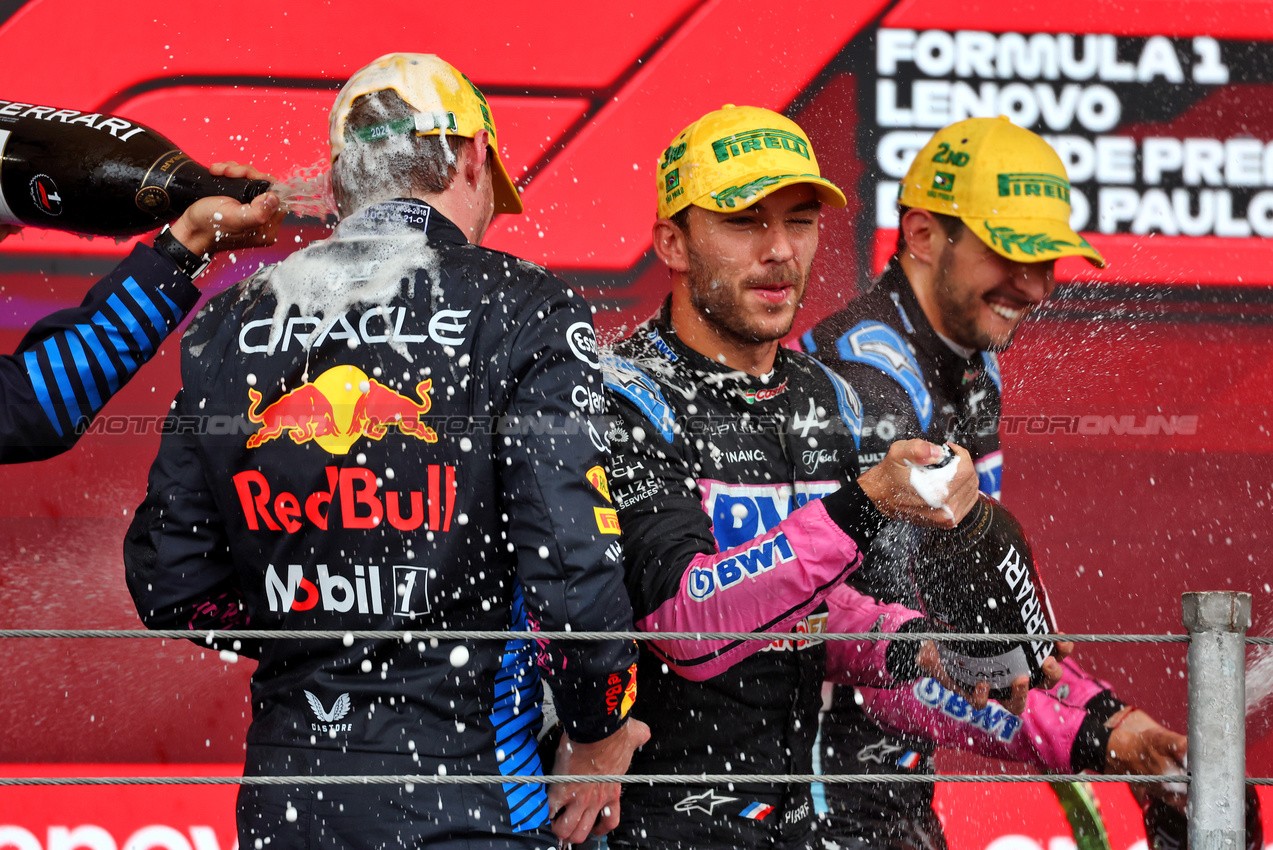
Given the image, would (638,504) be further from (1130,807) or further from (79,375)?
(1130,807)

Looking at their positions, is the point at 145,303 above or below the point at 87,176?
below

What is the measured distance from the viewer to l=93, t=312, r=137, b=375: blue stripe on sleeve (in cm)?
147

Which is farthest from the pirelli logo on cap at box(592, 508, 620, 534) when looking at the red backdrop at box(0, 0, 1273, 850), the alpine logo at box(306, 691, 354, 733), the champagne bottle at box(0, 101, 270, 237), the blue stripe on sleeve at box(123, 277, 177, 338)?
the red backdrop at box(0, 0, 1273, 850)

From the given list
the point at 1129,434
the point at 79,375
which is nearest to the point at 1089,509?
the point at 1129,434

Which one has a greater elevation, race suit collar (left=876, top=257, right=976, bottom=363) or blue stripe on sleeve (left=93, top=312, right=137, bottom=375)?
blue stripe on sleeve (left=93, top=312, right=137, bottom=375)

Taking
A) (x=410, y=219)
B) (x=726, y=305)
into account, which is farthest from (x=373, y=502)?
(x=726, y=305)

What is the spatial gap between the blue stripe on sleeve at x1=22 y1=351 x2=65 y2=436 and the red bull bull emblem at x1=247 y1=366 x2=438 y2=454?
13.6 inches

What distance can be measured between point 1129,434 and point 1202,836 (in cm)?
184

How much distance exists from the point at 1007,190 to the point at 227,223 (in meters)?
1.55

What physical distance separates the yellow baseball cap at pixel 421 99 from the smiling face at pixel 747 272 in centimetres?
46

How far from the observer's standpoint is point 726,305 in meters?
1.84

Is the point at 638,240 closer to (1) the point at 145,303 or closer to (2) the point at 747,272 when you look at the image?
(2) the point at 747,272

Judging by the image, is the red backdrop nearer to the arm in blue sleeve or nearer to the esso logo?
the arm in blue sleeve

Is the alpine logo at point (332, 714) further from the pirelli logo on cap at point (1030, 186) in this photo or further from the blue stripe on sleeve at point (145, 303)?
the pirelli logo on cap at point (1030, 186)
